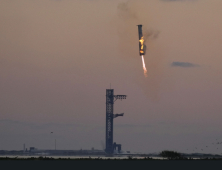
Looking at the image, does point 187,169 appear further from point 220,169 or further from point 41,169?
point 41,169

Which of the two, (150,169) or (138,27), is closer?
(150,169)

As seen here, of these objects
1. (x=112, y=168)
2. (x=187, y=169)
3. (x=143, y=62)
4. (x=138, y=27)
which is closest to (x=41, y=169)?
(x=112, y=168)

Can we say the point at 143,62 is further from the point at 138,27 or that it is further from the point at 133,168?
the point at 133,168

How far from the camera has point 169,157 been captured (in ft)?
607

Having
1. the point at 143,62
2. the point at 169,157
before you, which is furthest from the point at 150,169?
the point at 169,157

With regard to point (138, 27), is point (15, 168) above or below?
below

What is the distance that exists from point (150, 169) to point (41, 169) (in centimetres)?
2075

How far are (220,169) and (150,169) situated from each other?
13.7m

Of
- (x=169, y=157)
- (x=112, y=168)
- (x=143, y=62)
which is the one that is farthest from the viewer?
(x=169, y=157)

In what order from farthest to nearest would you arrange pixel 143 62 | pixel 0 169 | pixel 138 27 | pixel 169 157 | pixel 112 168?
1. pixel 169 157
2. pixel 143 62
3. pixel 138 27
4. pixel 112 168
5. pixel 0 169

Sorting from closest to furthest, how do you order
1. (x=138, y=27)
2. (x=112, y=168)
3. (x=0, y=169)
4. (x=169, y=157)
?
1. (x=0, y=169)
2. (x=112, y=168)
3. (x=138, y=27)
4. (x=169, y=157)

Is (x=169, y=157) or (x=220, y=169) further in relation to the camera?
(x=169, y=157)

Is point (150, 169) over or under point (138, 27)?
under

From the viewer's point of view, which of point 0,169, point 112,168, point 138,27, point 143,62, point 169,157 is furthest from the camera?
point 169,157
